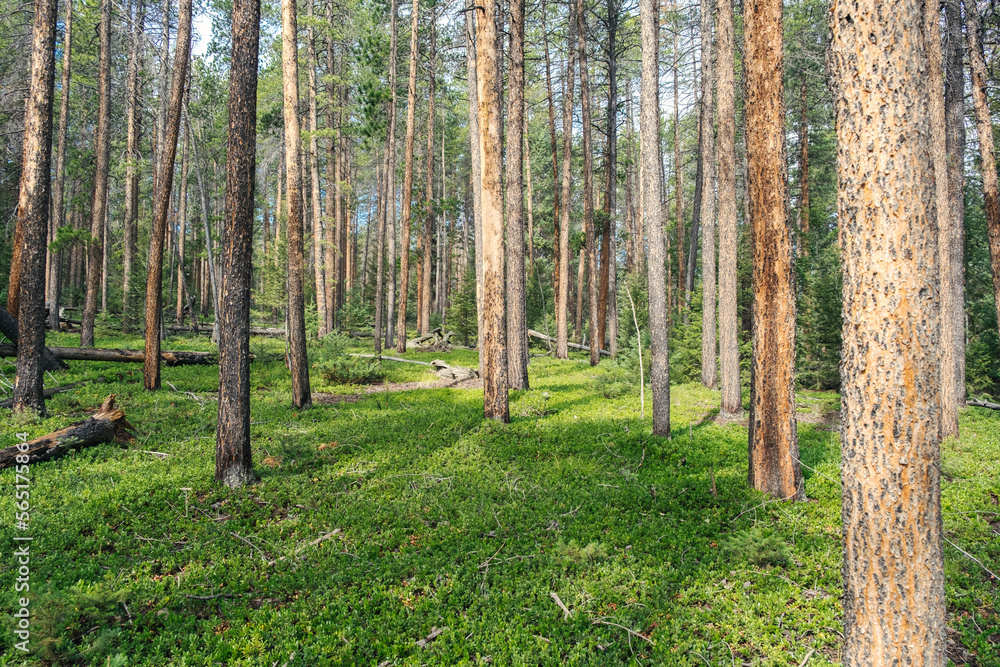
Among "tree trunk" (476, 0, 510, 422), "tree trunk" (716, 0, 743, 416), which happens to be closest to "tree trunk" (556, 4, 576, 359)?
"tree trunk" (716, 0, 743, 416)

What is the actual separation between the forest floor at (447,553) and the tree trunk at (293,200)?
2.06 meters

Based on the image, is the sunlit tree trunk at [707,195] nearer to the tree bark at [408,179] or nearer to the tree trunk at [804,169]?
A: the tree bark at [408,179]

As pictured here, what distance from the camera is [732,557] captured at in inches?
174

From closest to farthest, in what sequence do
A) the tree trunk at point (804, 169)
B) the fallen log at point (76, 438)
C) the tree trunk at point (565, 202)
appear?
the fallen log at point (76, 438)
the tree trunk at point (565, 202)
the tree trunk at point (804, 169)

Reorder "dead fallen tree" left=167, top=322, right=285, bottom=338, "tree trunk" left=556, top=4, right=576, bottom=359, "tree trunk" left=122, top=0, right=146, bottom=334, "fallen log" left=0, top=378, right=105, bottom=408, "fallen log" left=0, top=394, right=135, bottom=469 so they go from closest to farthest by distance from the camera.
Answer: "fallen log" left=0, top=394, right=135, bottom=469
"fallen log" left=0, top=378, right=105, bottom=408
"tree trunk" left=122, top=0, right=146, bottom=334
"tree trunk" left=556, top=4, right=576, bottom=359
"dead fallen tree" left=167, top=322, right=285, bottom=338

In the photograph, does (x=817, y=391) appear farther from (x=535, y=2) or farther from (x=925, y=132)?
(x=535, y=2)

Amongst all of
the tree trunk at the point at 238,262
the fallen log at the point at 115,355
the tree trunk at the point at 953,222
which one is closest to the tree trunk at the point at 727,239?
the tree trunk at the point at 953,222

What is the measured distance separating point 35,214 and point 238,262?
4629mm

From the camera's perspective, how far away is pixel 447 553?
4520 mm

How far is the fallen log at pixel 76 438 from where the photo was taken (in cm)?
569

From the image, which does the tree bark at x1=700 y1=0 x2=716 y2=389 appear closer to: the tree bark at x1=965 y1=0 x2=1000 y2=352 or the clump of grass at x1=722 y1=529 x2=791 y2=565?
the tree bark at x1=965 y1=0 x2=1000 y2=352

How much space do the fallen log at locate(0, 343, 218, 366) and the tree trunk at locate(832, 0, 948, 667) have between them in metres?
14.7

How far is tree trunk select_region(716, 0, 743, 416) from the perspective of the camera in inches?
367

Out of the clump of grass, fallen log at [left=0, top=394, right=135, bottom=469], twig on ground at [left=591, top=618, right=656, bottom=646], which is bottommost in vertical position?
twig on ground at [left=591, top=618, right=656, bottom=646]
